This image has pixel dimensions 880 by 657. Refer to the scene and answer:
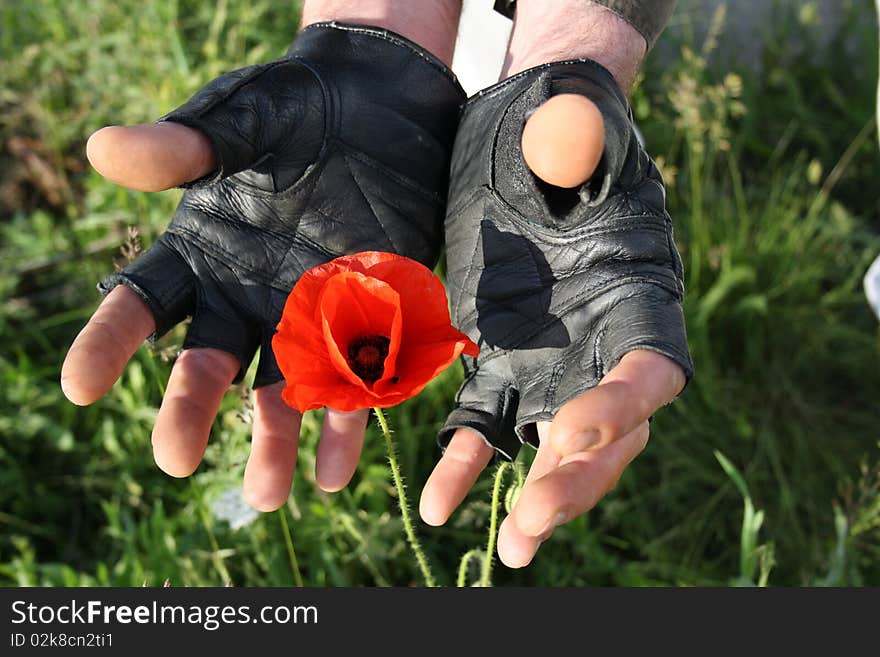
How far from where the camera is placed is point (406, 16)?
2807 millimetres

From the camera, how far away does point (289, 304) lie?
6.15 ft

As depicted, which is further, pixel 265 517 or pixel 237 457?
pixel 265 517

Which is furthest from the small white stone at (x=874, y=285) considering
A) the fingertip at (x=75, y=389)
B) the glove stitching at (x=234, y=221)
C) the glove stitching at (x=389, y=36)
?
the fingertip at (x=75, y=389)

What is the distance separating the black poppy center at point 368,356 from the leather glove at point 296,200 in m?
0.38

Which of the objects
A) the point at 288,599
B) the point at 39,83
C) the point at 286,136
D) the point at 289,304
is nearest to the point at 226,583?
the point at 288,599

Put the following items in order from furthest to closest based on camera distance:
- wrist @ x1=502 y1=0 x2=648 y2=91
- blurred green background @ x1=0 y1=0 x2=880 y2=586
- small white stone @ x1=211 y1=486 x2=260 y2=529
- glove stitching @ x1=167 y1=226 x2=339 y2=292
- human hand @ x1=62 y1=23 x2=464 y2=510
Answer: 1. blurred green background @ x1=0 y1=0 x2=880 y2=586
2. wrist @ x1=502 y1=0 x2=648 y2=91
3. small white stone @ x1=211 y1=486 x2=260 y2=529
4. glove stitching @ x1=167 y1=226 x2=339 y2=292
5. human hand @ x1=62 y1=23 x2=464 y2=510

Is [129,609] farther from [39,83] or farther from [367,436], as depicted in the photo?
[39,83]

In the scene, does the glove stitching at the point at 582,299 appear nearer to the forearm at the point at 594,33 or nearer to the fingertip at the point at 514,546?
the fingertip at the point at 514,546

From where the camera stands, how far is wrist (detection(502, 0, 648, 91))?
259cm

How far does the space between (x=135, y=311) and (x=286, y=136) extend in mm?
590

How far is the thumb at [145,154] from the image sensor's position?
1.83 metres

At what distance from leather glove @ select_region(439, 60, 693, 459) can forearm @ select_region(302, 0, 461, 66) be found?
1.84 ft

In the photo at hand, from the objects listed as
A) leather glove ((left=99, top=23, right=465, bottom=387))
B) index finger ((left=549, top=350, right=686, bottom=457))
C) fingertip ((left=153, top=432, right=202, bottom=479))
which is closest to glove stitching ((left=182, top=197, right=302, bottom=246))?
leather glove ((left=99, top=23, right=465, bottom=387))

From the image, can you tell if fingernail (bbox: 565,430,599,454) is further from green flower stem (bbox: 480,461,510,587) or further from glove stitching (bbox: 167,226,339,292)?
glove stitching (bbox: 167,226,339,292)
